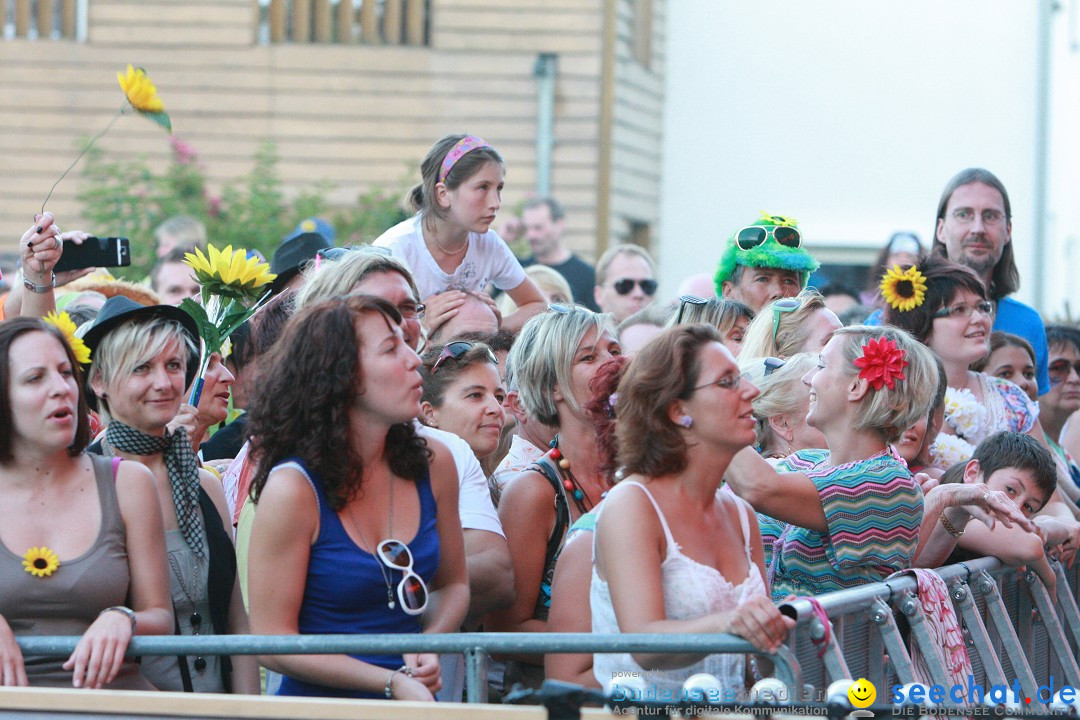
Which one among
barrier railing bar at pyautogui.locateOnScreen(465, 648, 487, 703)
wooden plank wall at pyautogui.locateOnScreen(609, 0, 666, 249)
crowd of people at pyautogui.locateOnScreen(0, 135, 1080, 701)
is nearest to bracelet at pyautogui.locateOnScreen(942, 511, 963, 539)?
crowd of people at pyautogui.locateOnScreen(0, 135, 1080, 701)

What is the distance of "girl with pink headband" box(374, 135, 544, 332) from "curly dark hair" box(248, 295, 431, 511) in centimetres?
198

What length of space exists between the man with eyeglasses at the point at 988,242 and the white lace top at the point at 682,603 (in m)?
3.44

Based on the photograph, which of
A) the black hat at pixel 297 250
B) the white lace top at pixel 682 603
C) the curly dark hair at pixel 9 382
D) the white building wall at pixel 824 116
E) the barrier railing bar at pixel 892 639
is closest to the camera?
the white lace top at pixel 682 603

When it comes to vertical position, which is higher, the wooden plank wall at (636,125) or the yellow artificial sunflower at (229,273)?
the wooden plank wall at (636,125)

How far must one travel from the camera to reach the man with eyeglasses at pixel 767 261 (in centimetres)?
597

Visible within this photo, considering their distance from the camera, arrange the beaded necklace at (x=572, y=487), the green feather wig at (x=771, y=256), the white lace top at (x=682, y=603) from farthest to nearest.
Answer: the green feather wig at (x=771, y=256) < the beaded necklace at (x=572, y=487) < the white lace top at (x=682, y=603)

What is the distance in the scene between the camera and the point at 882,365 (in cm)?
427

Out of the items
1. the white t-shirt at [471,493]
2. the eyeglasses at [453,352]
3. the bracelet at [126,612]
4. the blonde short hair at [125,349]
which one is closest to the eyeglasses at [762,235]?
the eyeglasses at [453,352]

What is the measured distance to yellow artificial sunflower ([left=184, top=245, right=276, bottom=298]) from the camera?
4.48m

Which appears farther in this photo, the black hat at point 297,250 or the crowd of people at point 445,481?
the black hat at point 297,250

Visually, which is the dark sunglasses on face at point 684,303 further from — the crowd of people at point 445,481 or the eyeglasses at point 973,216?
the eyeglasses at point 973,216

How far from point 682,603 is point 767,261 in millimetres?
2789

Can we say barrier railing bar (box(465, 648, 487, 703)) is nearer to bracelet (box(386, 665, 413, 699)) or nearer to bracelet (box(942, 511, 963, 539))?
bracelet (box(386, 665, 413, 699))

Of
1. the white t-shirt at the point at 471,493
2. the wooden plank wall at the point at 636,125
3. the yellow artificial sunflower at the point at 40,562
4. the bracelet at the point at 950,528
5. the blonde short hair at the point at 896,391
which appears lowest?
the bracelet at the point at 950,528
